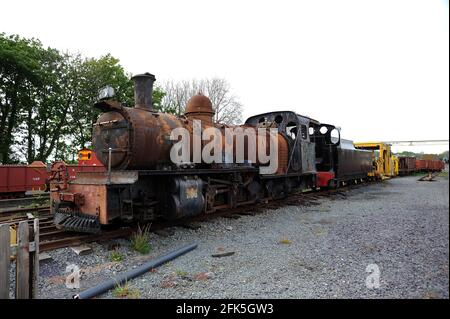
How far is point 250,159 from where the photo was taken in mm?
10086

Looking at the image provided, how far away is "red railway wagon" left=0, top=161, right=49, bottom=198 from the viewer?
47.3 ft

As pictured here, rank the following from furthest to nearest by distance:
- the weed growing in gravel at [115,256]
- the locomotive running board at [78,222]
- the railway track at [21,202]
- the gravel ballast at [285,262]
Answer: the railway track at [21,202], the locomotive running board at [78,222], the weed growing in gravel at [115,256], the gravel ballast at [285,262]

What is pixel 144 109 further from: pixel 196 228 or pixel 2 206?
pixel 2 206

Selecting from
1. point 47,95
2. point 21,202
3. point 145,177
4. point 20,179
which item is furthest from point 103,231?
point 47,95

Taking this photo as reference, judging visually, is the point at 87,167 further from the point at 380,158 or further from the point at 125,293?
the point at 380,158

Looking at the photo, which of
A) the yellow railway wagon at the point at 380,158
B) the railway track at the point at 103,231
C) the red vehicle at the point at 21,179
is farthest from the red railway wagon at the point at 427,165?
the red vehicle at the point at 21,179

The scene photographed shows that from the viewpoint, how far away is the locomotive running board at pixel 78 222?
5.77 m

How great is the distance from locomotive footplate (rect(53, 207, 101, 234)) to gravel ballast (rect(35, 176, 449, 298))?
1.28 ft

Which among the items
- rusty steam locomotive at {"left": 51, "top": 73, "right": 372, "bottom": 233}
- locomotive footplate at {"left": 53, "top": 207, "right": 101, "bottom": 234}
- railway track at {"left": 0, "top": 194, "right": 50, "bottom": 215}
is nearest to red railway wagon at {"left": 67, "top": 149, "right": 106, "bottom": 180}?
rusty steam locomotive at {"left": 51, "top": 73, "right": 372, "bottom": 233}

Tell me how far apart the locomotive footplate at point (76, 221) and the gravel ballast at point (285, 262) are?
0.39m

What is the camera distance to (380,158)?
2658 cm

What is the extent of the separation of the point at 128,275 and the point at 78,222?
228cm

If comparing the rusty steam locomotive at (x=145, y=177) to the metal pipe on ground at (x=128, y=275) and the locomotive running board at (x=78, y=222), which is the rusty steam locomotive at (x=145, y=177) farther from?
the metal pipe on ground at (x=128, y=275)
